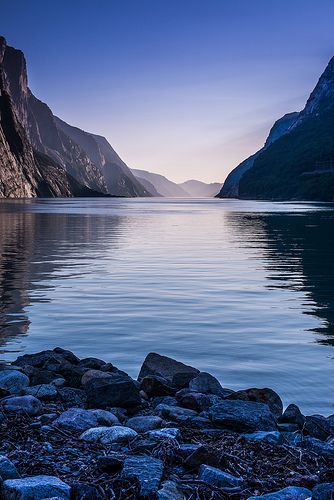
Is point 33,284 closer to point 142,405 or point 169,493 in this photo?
point 142,405

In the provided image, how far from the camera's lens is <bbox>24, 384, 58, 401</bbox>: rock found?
382 inches

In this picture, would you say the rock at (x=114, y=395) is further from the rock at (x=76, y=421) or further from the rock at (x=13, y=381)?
the rock at (x=13, y=381)

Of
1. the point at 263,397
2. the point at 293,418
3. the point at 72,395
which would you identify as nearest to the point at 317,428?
the point at 293,418

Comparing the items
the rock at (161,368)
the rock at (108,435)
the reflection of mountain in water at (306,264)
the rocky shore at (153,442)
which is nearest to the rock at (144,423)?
the rocky shore at (153,442)

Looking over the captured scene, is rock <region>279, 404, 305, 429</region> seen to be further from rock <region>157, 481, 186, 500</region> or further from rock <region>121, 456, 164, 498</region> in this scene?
rock <region>157, 481, 186, 500</region>

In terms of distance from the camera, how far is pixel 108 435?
7.50m

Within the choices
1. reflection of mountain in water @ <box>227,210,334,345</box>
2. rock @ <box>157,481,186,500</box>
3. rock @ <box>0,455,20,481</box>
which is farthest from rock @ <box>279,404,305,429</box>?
reflection of mountain in water @ <box>227,210,334,345</box>

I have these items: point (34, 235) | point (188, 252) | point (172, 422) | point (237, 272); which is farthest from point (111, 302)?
point (34, 235)

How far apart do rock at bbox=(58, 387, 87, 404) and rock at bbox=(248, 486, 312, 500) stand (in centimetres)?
462

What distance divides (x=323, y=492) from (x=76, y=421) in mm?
3622

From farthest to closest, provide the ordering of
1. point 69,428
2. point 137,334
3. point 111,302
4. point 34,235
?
1. point 34,235
2. point 111,302
3. point 137,334
4. point 69,428

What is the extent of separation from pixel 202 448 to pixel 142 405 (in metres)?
3.08

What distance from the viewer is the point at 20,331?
17.0 meters

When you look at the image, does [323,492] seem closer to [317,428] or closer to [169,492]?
[169,492]
